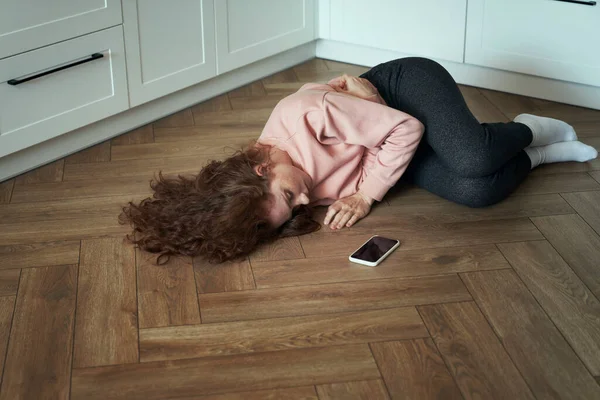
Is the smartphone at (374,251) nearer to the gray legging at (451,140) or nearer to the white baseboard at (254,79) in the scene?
the gray legging at (451,140)

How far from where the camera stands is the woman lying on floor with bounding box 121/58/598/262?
1.99m

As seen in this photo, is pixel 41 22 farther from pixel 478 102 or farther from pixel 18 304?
pixel 478 102

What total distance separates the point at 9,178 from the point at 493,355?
1.58 meters

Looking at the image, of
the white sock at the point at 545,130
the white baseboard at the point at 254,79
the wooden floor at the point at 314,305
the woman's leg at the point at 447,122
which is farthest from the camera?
the white baseboard at the point at 254,79

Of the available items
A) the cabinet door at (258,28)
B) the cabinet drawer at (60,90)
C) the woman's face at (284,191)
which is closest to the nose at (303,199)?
the woman's face at (284,191)

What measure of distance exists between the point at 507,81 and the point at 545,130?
734 millimetres

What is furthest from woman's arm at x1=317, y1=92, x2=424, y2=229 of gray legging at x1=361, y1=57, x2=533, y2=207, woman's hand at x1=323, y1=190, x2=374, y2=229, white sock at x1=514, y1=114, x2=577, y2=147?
white sock at x1=514, y1=114, x2=577, y2=147

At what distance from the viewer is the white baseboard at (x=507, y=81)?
3.01 m

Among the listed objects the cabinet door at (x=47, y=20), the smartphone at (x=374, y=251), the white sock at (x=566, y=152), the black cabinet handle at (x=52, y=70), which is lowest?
the smartphone at (x=374, y=251)

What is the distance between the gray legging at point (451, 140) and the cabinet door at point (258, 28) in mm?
862

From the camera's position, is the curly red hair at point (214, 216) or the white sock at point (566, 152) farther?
the white sock at point (566, 152)

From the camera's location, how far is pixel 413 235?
217 cm

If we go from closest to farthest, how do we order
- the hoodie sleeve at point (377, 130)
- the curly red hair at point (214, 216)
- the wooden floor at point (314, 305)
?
the wooden floor at point (314, 305) → the curly red hair at point (214, 216) → the hoodie sleeve at point (377, 130)

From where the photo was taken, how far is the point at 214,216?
1.95 metres
